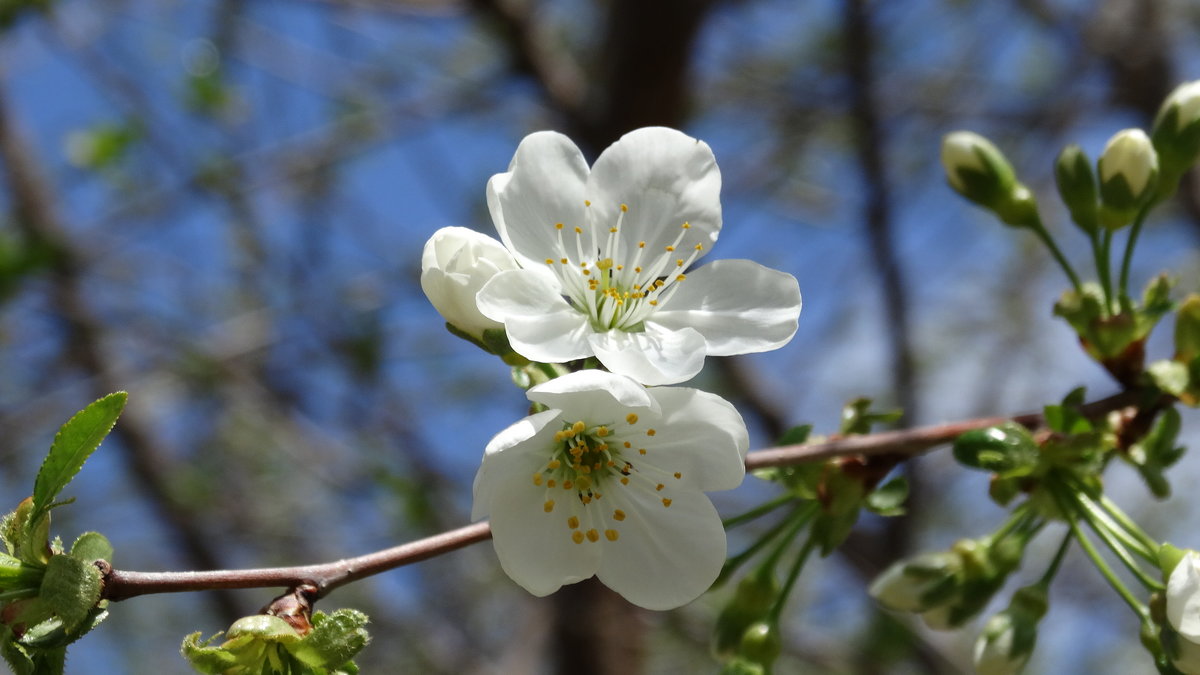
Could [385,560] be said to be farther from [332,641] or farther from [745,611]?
[745,611]

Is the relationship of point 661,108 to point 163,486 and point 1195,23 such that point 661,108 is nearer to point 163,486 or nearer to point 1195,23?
point 163,486

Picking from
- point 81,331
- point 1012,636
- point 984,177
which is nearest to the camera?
point 1012,636

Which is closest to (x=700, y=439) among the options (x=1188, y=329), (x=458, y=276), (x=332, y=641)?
(x=458, y=276)

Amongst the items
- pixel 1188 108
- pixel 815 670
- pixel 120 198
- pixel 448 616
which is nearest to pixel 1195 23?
pixel 815 670

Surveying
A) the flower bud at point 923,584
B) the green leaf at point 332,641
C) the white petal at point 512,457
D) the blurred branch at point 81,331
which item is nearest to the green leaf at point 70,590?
the green leaf at point 332,641

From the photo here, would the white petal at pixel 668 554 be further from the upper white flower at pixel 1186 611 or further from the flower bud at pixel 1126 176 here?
the flower bud at pixel 1126 176

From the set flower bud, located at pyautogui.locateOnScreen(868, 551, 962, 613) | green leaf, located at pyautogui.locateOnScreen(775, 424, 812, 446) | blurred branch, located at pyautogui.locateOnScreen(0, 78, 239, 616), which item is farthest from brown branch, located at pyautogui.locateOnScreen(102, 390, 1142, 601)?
blurred branch, located at pyautogui.locateOnScreen(0, 78, 239, 616)
